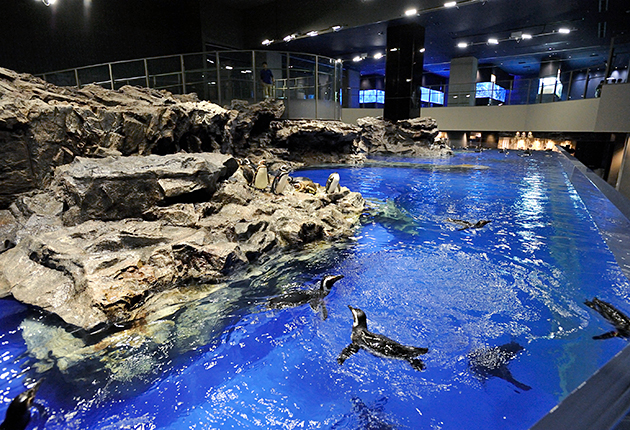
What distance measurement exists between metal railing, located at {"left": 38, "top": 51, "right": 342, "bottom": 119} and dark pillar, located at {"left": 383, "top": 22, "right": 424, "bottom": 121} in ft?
12.7

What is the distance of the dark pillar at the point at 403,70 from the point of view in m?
15.7

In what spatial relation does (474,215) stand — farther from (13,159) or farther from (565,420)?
(13,159)

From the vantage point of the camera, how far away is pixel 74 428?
2004 millimetres

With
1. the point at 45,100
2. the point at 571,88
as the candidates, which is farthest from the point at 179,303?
the point at 571,88

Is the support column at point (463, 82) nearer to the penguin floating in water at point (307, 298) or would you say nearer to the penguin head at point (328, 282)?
the penguin head at point (328, 282)

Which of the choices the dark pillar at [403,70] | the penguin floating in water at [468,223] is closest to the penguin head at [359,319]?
the penguin floating in water at [468,223]

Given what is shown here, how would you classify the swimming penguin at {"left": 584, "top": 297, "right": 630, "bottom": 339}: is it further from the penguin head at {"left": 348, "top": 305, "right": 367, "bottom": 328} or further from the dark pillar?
the dark pillar

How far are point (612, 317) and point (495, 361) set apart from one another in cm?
126

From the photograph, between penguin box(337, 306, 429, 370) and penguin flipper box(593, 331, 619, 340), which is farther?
penguin flipper box(593, 331, 619, 340)

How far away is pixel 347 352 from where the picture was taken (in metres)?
2.61

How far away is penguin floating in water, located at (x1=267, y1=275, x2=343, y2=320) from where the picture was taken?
10.7 ft

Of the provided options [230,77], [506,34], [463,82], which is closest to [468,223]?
[230,77]

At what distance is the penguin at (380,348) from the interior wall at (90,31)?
13.6 metres

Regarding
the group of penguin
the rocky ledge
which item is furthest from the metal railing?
the rocky ledge
